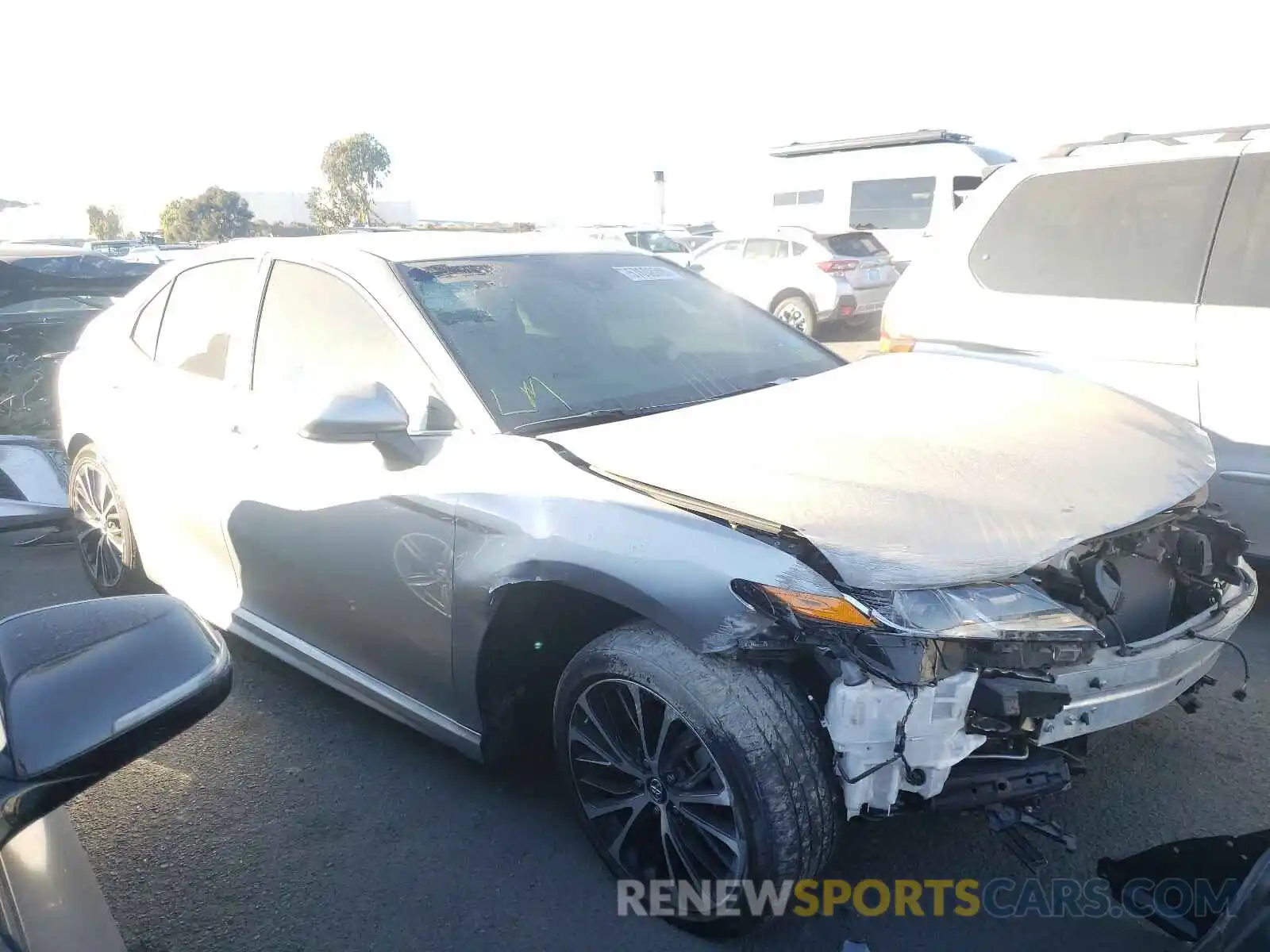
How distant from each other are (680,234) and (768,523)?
23.8m

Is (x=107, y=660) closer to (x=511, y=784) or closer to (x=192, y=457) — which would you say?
(x=511, y=784)

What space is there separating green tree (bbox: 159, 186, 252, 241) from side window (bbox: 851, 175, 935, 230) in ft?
121

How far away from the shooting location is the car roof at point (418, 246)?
319 cm

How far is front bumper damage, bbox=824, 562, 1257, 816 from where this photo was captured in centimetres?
193

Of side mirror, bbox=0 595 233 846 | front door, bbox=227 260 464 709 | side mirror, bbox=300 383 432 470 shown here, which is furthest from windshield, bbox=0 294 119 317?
side mirror, bbox=0 595 233 846

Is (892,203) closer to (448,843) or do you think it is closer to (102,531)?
(102,531)

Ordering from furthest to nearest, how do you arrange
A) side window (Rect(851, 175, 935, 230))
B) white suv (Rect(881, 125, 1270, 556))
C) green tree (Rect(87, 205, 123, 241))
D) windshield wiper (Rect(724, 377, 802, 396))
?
green tree (Rect(87, 205, 123, 241))
side window (Rect(851, 175, 935, 230))
white suv (Rect(881, 125, 1270, 556))
windshield wiper (Rect(724, 377, 802, 396))

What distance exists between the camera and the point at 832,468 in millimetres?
2266

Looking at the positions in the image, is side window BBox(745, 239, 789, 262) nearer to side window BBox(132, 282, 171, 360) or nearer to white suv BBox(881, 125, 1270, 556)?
white suv BBox(881, 125, 1270, 556)

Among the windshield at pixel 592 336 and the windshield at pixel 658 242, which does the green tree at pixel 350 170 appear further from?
the windshield at pixel 592 336

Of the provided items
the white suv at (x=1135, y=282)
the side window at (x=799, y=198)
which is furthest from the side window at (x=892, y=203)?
the white suv at (x=1135, y=282)

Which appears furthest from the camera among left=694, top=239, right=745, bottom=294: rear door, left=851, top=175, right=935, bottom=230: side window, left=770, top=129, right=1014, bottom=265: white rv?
left=851, top=175, right=935, bottom=230: side window

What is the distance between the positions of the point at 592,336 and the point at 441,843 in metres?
1.66

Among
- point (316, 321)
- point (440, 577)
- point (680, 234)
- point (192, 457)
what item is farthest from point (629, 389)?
point (680, 234)
